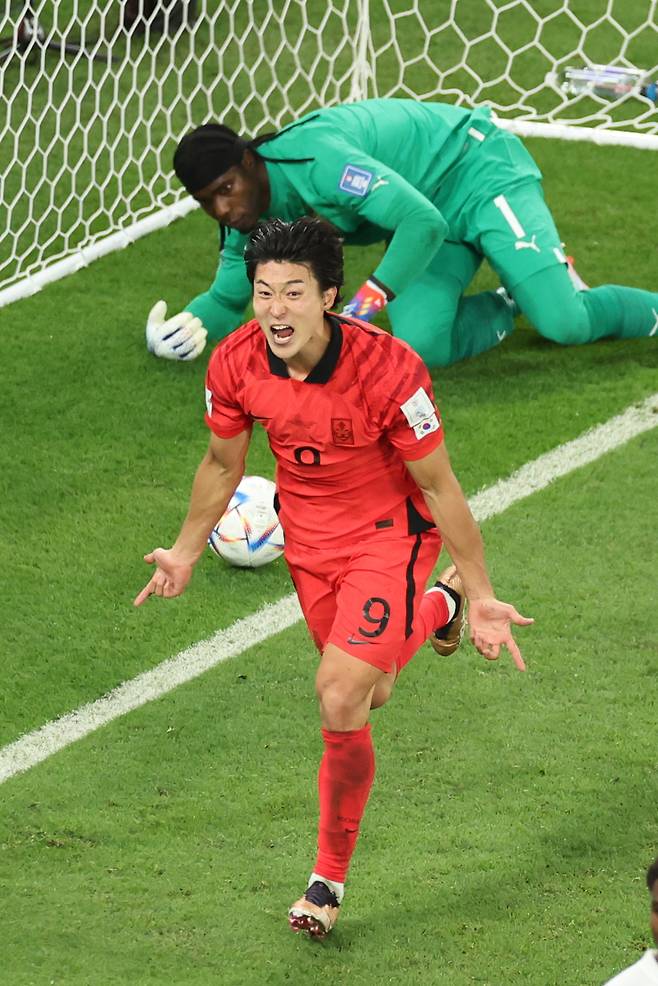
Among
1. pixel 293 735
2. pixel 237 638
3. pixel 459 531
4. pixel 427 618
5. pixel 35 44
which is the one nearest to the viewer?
pixel 459 531

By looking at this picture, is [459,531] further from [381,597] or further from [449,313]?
[449,313]

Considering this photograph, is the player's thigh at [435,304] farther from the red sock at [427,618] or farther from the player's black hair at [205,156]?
the red sock at [427,618]

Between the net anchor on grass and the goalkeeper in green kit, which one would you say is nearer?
the goalkeeper in green kit

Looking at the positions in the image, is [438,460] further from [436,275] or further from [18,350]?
[18,350]

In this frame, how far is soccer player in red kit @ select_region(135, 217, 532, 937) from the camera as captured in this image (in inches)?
136

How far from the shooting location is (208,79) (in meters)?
9.27

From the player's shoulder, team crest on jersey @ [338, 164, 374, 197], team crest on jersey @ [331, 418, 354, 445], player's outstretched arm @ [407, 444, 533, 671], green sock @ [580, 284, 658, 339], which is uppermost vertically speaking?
the player's shoulder

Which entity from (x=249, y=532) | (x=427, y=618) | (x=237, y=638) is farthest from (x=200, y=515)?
(x=249, y=532)

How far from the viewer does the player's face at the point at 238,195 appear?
555 centimetres

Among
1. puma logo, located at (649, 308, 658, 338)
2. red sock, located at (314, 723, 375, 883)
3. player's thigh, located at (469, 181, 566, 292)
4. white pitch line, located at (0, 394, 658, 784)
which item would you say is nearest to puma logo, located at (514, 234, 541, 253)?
player's thigh, located at (469, 181, 566, 292)

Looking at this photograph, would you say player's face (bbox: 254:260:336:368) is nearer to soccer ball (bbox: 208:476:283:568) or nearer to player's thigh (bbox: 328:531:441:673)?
player's thigh (bbox: 328:531:441:673)

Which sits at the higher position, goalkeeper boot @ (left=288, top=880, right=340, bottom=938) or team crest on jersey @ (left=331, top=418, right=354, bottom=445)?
team crest on jersey @ (left=331, top=418, right=354, bottom=445)

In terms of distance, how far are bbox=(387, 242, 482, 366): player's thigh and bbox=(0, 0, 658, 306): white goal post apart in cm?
192

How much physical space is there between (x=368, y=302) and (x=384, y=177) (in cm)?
46
